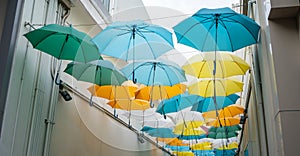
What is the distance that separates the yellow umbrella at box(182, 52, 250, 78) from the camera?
3791mm

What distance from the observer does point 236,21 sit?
3045mm

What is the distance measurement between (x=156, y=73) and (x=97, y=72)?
2.43 ft

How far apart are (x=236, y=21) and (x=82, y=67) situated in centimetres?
181

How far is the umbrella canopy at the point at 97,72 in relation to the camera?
3744 mm

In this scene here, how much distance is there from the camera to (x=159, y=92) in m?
4.35

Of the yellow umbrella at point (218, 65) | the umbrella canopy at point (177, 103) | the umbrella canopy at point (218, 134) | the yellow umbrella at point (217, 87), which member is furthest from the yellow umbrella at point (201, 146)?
the yellow umbrella at point (218, 65)

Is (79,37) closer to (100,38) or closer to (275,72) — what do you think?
(100,38)

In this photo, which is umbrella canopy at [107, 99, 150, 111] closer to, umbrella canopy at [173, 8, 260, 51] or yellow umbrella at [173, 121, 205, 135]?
yellow umbrella at [173, 121, 205, 135]

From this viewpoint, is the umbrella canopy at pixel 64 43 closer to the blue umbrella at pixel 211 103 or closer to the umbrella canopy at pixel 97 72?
the umbrella canopy at pixel 97 72

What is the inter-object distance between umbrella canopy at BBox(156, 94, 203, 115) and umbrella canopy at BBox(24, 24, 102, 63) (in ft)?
5.10

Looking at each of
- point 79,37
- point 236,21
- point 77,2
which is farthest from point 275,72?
point 77,2

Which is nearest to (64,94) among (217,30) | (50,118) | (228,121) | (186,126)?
(50,118)

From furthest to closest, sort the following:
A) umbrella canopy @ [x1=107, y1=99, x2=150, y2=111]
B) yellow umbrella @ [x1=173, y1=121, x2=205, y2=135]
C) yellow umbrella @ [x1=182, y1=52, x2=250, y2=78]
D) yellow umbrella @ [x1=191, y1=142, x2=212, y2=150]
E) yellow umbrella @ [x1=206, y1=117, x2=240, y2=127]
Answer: yellow umbrella @ [x1=191, y1=142, x2=212, y2=150], yellow umbrella @ [x1=173, y1=121, x2=205, y2=135], yellow umbrella @ [x1=206, y1=117, x2=240, y2=127], umbrella canopy @ [x1=107, y1=99, x2=150, y2=111], yellow umbrella @ [x1=182, y1=52, x2=250, y2=78]

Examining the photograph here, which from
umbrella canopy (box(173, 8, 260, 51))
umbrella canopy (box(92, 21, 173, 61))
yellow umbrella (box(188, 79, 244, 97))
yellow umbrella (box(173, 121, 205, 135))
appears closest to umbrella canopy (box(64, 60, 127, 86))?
umbrella canopy (box(92, 21, 173, 61))
